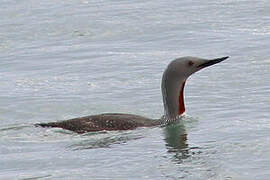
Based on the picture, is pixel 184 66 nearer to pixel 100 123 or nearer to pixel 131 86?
pixel 100 123

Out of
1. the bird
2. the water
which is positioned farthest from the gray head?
the water

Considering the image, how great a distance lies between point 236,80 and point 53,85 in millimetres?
2288

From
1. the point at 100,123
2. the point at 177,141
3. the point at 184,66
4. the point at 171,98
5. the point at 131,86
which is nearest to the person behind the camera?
the point at 177,141

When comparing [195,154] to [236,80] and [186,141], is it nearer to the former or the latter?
[186,141]

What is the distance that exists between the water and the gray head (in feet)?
0.58

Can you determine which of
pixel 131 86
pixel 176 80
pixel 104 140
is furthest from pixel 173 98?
pixel 131 86

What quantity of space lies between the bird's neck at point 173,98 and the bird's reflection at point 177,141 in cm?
18

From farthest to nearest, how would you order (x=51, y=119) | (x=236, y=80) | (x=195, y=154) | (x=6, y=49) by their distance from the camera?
1. (x=6, y=49)
2. (x=236, y=80)
3. (x=51, y=119)
4. (x=195, y=154)

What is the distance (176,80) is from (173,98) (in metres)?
0.21

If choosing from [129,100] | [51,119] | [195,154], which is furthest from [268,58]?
[195,154]

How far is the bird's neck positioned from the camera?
13.2 m

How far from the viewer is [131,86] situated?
1490cm

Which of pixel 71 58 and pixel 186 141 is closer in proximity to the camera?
pixel 186 141

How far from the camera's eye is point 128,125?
12.6 meters
